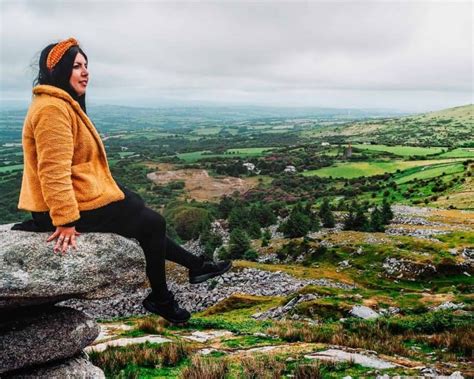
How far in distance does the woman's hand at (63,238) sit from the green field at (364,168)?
146 metres

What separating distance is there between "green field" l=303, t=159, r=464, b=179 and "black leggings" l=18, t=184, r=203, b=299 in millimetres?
144599

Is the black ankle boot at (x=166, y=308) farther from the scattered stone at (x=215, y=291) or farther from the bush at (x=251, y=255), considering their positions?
the bush at (x=251, y=255)

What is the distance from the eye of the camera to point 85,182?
760cm

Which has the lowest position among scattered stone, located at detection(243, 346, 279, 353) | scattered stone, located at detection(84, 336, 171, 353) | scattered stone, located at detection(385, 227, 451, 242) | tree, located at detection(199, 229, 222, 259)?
tree, located at detection(199, 229, 222, 259)

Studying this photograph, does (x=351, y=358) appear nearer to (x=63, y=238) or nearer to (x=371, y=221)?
(x=63, y=238)

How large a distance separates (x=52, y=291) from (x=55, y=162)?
243cm

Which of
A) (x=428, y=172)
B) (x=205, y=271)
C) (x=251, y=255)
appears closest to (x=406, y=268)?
(x=251, y=255)

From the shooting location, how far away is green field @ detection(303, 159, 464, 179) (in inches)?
5773

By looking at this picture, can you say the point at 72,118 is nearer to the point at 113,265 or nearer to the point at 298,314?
the point at 113,265

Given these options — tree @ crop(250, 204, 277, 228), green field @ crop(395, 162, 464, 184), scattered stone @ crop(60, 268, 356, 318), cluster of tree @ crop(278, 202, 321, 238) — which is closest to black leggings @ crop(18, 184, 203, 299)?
scattered stone @ crop(60, 268, 356, 318)

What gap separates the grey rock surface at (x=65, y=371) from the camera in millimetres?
8648

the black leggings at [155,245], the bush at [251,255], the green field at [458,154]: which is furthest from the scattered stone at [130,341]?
the green field at [458,154]

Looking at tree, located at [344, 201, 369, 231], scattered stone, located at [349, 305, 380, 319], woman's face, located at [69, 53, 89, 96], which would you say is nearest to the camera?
woman's face, located at [69, 53, 89, 96]

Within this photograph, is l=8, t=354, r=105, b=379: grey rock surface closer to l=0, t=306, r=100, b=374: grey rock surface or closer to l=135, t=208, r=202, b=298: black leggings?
l=0, t=306, r=100, b=374: grey rock surface
